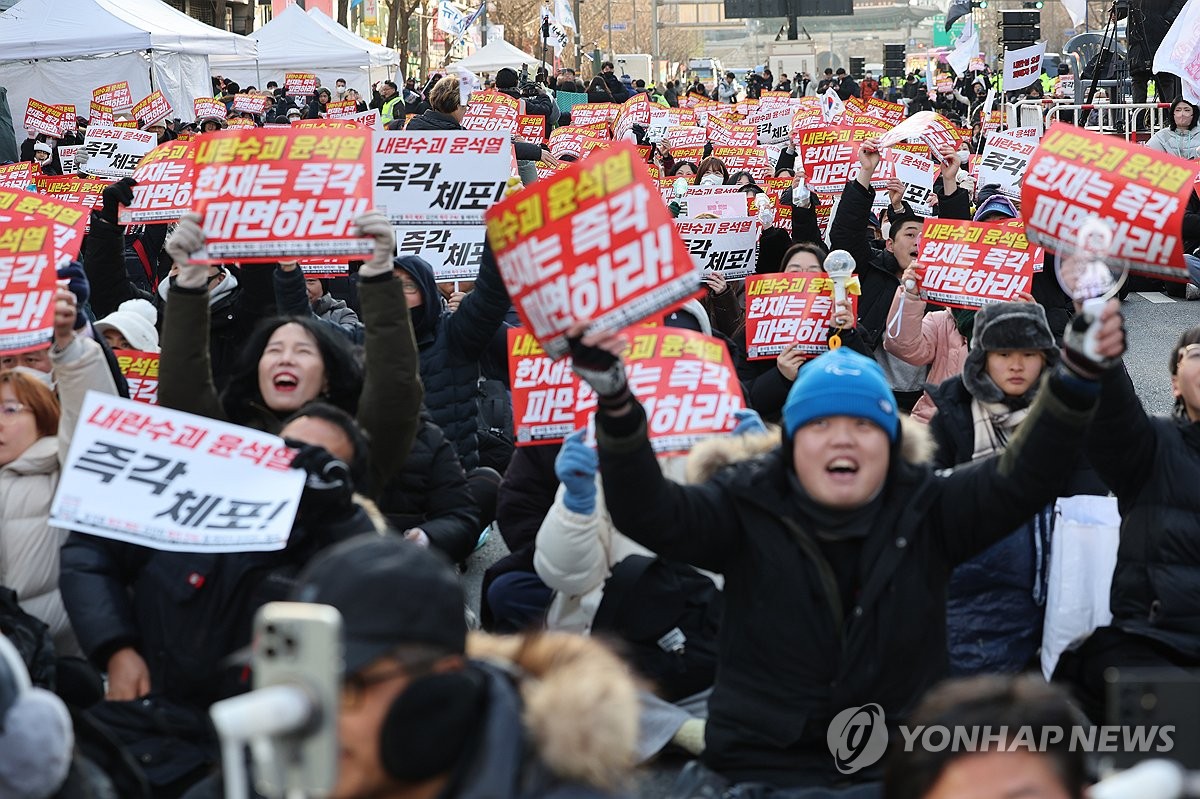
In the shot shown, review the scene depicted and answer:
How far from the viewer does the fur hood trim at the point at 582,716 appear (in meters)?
2.42

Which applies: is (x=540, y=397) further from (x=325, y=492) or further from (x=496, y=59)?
(x=496, y=59)

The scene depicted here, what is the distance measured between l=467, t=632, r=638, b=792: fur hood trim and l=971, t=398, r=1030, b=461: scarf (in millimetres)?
2842

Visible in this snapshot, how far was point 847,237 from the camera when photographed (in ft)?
26.9

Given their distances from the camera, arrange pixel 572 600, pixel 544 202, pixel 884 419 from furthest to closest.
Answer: pixel 572 600 → pixel 544 202 → pixel 884 419

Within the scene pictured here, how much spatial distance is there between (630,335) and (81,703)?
82.7 inches

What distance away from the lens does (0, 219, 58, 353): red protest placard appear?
5082 mm

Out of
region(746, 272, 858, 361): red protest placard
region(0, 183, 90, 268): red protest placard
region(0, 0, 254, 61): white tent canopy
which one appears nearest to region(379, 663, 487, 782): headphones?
region(0, 183, 90, 268): red protest placard

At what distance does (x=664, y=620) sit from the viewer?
4949 mm

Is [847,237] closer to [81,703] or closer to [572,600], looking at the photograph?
[572,600]

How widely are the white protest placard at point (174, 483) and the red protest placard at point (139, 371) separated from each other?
2.07 metres

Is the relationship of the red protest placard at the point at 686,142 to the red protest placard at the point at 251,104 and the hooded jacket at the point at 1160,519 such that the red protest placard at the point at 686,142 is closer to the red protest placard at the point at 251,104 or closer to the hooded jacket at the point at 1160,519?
the red protest placard at the point at 251,104

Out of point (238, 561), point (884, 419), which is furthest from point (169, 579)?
point (884, 419)

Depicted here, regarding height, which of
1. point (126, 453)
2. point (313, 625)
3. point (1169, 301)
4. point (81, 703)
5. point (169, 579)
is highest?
point (313, 625)

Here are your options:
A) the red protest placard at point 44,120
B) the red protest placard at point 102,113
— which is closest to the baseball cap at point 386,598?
the red protest placard at point 102,113
